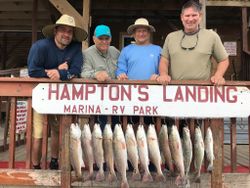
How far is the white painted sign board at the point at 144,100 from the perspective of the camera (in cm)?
379

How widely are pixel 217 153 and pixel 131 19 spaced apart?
7.62 metres

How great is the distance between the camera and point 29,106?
407 cm

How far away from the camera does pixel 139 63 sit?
13.4ft

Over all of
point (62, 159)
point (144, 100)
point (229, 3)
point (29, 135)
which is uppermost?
point (229, 3)

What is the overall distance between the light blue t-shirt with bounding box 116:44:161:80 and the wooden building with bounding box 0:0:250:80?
12.7 feet

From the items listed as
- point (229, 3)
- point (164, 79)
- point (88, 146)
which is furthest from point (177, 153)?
point (229, 3)

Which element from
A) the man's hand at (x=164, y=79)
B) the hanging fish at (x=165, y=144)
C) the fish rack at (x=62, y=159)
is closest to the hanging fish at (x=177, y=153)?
the hanging fish at (x=165, y=144)

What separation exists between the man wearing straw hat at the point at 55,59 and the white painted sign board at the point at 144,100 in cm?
21

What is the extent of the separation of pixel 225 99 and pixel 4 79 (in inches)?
90.1

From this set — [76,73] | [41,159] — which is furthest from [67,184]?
[76,73]

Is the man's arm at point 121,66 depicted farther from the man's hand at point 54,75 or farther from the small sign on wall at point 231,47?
the small sign on wall at point 231,47

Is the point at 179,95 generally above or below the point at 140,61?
below

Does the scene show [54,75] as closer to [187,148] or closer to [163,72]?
[163,72]

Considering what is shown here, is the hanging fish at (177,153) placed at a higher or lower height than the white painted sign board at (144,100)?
lower
